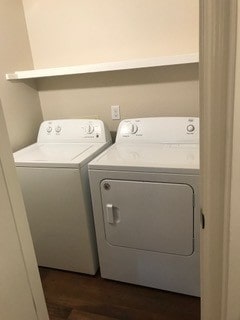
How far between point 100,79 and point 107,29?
368 mm

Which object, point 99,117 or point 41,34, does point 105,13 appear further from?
point 99,117

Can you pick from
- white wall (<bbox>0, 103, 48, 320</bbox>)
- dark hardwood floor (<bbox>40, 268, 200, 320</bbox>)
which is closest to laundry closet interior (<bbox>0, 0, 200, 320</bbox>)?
dark hardwood floor (<bbox>40, 268, 200, 320</bbox>)

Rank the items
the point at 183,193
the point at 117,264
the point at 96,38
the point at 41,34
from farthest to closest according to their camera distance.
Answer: the point at 41,34 → the point at 96,38 → the point at 117,264 → the point at 183,193

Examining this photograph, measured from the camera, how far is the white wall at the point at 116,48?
1863 mm

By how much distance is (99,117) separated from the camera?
2232mm

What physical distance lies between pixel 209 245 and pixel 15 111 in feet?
6.22

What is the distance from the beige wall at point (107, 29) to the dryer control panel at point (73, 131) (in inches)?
19.2

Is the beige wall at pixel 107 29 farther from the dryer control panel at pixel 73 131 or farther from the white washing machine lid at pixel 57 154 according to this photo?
the white washing machine lid at pixel 57 154

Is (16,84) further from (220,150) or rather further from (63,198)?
(220,150)

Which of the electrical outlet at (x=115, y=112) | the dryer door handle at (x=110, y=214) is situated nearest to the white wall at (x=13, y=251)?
the dryer door handle at (x=110, y=214)

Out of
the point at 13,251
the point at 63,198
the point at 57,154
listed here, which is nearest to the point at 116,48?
the point at 57,154

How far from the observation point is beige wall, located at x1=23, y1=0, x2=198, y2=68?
6.02 feet

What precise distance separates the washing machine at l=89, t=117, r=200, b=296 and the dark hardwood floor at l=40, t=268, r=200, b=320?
6 centimetres

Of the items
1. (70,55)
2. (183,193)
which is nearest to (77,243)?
(183,193)
